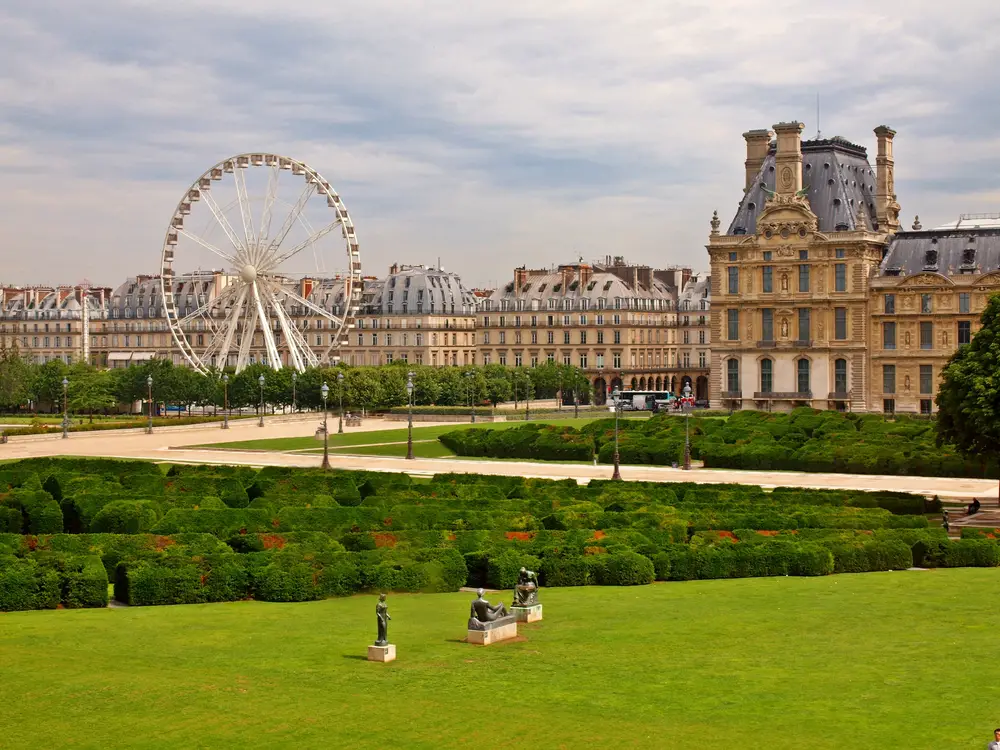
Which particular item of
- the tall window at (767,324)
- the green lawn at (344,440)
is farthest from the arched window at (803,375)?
the green lawn at (344,440)

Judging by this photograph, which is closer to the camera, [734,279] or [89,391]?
[734,279]

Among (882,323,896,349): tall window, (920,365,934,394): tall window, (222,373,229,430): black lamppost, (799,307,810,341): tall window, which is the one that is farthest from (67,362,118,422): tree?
(920,365,934,394): tall window

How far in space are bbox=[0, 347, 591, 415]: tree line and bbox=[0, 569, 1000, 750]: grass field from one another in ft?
267

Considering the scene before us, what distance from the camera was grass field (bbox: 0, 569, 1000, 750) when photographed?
69.5ft

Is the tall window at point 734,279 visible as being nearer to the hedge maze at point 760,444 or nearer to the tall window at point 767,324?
the tall window at point 767,324

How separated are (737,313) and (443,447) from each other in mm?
35608

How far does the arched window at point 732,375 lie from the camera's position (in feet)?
354

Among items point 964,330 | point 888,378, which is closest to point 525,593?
point 964,330

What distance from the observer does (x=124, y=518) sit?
136ft

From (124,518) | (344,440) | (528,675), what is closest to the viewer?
(528,675)

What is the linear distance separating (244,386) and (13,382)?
20171 mm

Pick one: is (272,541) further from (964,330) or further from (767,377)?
(767,377)

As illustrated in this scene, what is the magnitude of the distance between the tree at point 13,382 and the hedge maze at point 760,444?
56.1 metres

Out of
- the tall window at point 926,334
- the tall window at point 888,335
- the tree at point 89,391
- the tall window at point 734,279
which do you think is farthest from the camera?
the tree at point 89,391
